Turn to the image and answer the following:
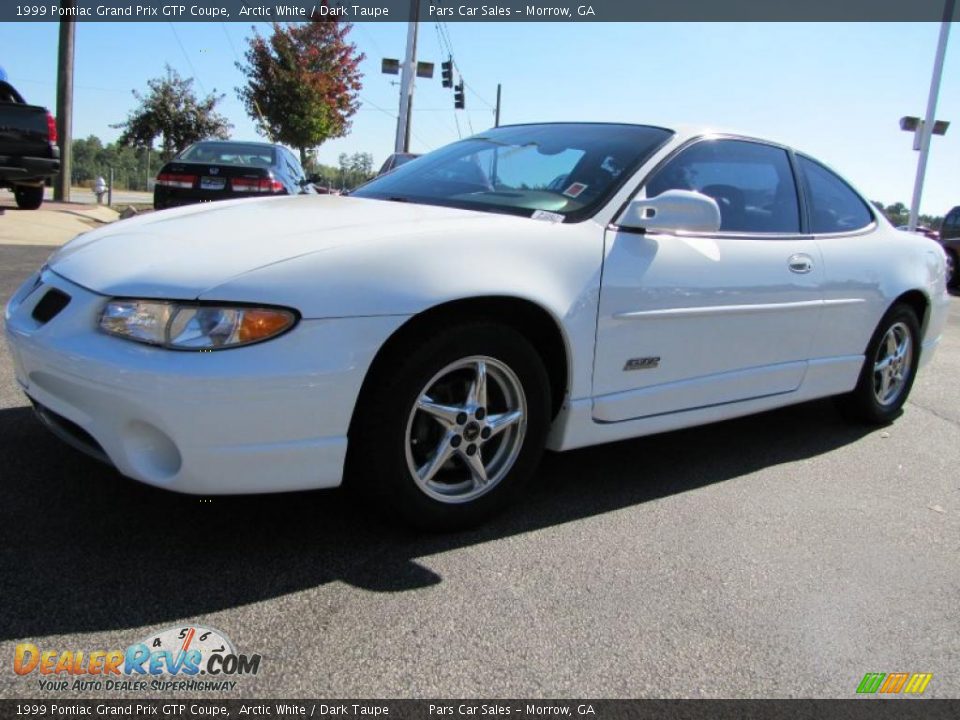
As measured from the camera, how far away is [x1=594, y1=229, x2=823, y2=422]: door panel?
289 centimetres

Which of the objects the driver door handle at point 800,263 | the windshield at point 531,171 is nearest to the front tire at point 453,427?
the windshield at point 531,171

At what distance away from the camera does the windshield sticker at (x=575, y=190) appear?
3035 millimetres

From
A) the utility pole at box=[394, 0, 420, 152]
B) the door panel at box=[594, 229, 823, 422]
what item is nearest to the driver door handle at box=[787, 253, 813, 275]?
the door panel at box=[594, 229, 823, 422]

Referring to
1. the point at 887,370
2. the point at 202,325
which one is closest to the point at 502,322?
the point at 202,325

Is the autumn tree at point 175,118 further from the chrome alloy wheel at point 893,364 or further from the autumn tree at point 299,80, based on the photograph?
the chrome alloy wheel at point 893,364

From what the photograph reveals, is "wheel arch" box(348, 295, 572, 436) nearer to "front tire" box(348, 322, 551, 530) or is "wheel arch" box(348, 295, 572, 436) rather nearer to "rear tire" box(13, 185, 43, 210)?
"front tire" box(348, 322, 551, 530)

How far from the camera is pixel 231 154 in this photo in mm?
10172

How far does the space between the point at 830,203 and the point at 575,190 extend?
1.75 meters

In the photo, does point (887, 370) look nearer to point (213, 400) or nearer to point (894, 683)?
point (894, 683)

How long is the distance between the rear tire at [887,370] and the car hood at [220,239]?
2.52 meters

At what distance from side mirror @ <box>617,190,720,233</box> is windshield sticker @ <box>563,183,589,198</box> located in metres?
0.20

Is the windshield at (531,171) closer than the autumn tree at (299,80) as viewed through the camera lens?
Yes

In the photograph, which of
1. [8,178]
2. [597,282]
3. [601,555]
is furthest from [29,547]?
[8,178]

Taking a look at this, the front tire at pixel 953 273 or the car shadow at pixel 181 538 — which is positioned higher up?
the front tire at pixel 953 273
